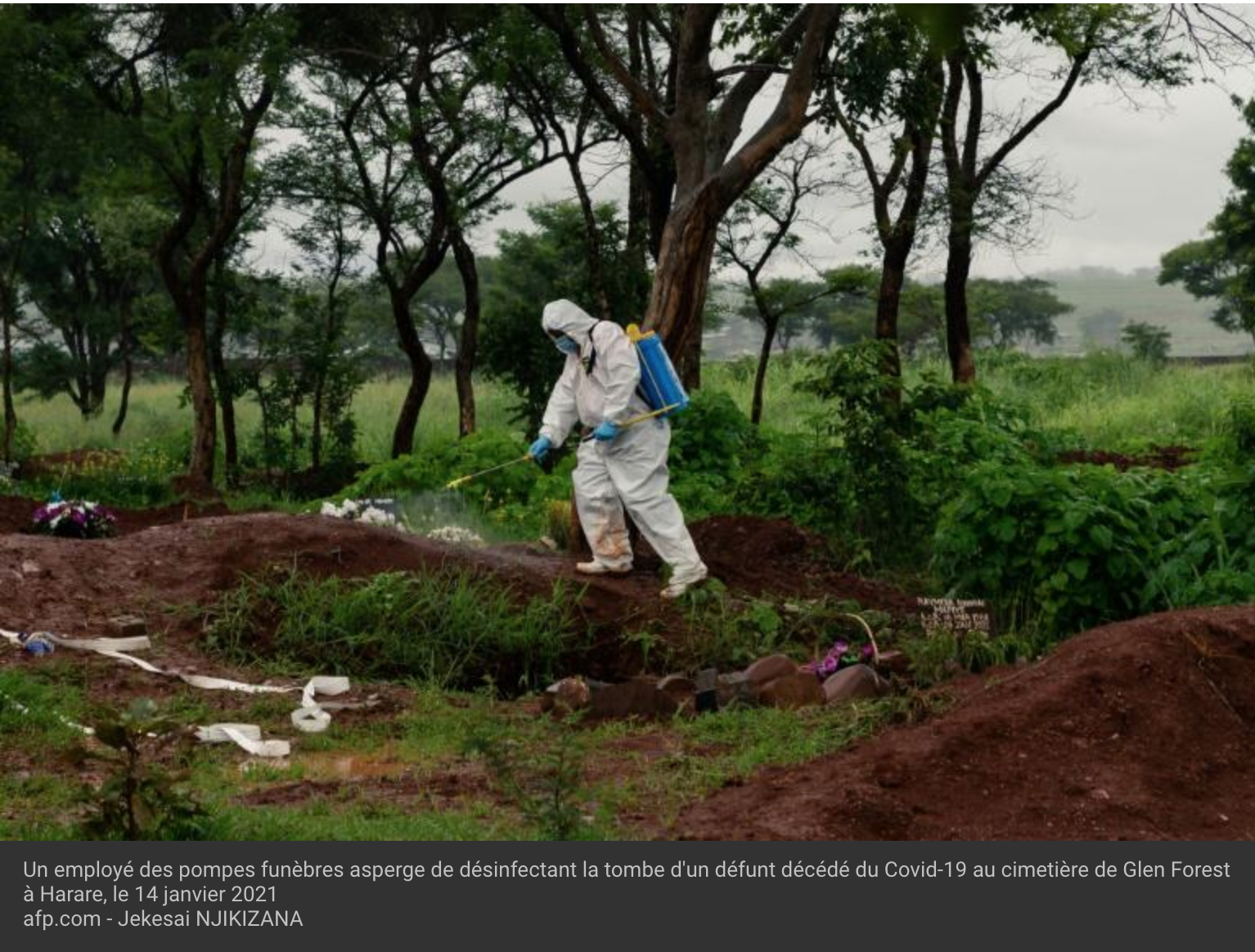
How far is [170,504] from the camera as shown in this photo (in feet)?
54.0

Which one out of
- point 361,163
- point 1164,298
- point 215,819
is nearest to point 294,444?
point 361,163

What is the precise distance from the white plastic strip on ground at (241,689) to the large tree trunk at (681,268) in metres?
4.15

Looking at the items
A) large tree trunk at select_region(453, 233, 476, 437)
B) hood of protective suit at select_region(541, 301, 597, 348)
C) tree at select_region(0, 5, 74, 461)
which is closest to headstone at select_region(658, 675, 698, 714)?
hood of protective suit at select_region(541, 301, 597, 348)

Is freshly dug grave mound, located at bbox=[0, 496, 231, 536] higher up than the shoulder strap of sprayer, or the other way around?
the shoulder strap of sprayer

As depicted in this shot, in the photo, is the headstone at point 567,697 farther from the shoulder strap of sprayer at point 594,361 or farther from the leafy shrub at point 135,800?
the leafy shrub at point 135,800

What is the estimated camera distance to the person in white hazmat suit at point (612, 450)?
10.9 metres

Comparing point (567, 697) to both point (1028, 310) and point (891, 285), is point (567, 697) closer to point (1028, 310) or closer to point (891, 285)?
point (891, 285)

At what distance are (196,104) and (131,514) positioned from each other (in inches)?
190

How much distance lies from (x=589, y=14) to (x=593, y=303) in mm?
6370

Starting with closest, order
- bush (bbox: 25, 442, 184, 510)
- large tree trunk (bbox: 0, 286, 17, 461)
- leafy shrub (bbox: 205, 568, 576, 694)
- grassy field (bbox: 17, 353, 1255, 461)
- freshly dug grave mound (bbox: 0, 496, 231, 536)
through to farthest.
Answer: leafy shrub (bbox: 205, 568, 576, 694), freshly dug grave mound (bbox: 0, 496, 231, 536), bush (bbox: 25, 442, 184, 510), large tree trunk (bbox: 0, 286, 17, 461), grassy field (bbox: 17, 353, 1255, 461)

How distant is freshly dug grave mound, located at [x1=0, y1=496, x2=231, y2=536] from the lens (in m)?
14.2

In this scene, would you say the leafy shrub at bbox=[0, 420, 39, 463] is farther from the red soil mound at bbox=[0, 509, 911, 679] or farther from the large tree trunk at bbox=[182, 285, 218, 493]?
the red soil mound at bbox=[0, 509, 911, 679]

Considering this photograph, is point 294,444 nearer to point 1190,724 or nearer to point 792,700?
point 792,700

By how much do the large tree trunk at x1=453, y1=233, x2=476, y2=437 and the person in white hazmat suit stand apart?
10024 millimetres
